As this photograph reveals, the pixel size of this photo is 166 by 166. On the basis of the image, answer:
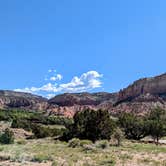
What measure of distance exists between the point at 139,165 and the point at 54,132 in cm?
4548

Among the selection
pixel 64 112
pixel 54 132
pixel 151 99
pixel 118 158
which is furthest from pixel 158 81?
pixel 118 158

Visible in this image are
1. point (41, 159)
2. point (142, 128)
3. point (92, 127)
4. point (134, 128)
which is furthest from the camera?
point (134, 128)

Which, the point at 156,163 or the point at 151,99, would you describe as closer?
the point at 156,163

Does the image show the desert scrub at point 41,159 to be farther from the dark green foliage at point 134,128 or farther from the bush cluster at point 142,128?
the dark green foliage at point 134,128

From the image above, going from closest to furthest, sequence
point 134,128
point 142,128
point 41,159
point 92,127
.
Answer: point 41,159 → point 92,127 → point 142,128 → point 134,128

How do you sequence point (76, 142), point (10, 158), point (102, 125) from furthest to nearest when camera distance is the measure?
point (102, 125), point (76, 142), point (10, 158)

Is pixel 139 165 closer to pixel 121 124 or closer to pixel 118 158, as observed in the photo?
pixel 118 158

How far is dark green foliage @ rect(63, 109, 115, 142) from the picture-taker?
163 feet

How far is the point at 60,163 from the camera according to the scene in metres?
23.9

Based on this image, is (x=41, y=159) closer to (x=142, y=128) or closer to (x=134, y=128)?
(x=142, y=128)

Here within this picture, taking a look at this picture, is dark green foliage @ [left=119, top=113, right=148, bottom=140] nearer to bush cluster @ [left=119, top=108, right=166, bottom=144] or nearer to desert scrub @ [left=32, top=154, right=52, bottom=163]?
bush cluster @ [left=119, top=108, right=166, bottom=144]

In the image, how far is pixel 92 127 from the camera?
5078 centimetres

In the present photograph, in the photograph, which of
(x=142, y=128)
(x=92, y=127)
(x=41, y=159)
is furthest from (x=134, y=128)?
(x=41, y=159)

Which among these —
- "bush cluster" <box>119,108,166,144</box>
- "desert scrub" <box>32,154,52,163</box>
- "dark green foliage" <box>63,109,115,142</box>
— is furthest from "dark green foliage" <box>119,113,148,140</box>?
"desert scrub" <box>32,154,52,163</box>
